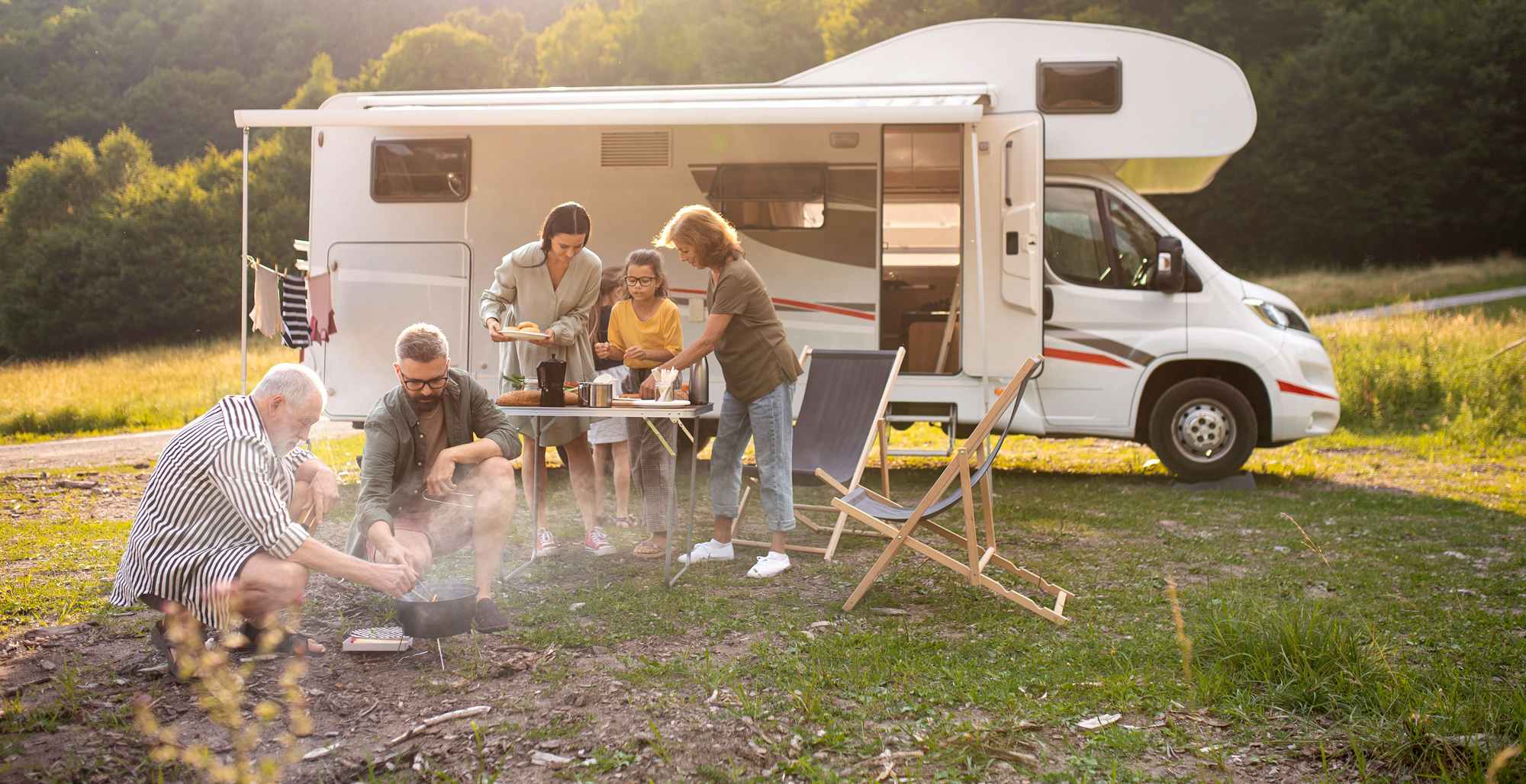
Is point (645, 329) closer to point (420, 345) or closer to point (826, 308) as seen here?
point (420, 345)

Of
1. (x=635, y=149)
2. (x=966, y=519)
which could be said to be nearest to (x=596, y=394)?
(x=966, y=519)

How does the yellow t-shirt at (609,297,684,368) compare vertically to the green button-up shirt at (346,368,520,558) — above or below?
above

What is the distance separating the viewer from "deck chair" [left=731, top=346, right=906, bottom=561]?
5.30 meters

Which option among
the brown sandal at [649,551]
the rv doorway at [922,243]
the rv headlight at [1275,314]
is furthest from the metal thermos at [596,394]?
the rv headlight at [1275,314]

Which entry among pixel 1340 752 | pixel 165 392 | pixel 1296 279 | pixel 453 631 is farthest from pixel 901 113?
pixel 1296 279

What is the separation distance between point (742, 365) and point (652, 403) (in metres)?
0.40

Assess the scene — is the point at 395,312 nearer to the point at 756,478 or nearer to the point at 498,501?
the point at 756,478

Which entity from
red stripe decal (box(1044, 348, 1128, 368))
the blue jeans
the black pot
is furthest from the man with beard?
red stripe decal (box(1044, 348, 1128, 368))

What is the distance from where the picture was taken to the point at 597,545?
5.32 meters

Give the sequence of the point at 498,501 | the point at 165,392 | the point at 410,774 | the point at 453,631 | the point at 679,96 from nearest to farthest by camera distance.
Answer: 1. the point at 410,774
2. the point at 453,631
3. the point at 498,501
4. the point at 679,96
5. the point at 165,392

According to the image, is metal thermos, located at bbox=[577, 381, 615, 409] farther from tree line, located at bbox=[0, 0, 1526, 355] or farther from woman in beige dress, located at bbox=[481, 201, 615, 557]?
tree line, located at bbox=[0, 0, 1526, 355]

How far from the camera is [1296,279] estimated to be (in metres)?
Answer: 23.6

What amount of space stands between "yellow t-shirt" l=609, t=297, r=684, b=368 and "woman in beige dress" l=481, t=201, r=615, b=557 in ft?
0.44

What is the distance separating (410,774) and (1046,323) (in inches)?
205
